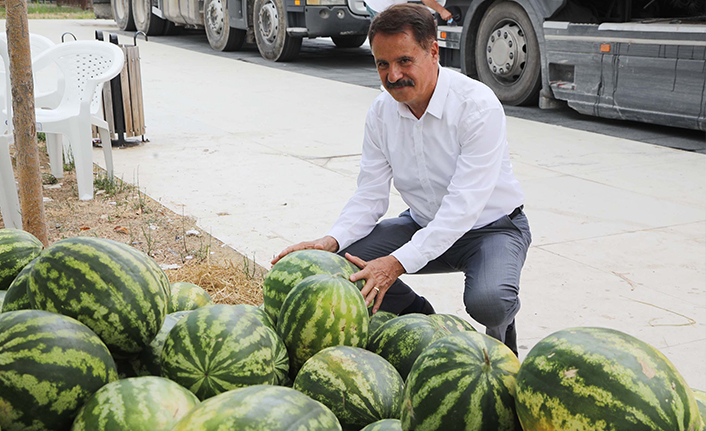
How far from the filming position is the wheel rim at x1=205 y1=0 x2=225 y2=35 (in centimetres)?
1706

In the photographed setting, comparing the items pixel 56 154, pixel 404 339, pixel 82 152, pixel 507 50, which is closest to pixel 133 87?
pixel 56 154

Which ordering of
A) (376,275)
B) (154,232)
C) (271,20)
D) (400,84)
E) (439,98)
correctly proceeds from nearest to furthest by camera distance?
(376,275) → (400,84) → (439,98) → (154,232) → (271,20)

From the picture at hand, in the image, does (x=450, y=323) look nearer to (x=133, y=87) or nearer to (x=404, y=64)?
(x=404, y=64)

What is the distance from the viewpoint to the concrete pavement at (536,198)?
414 cm

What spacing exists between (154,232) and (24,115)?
1634 millimetres

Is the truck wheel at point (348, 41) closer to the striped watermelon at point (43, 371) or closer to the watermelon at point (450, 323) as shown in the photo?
the watermelon at point (450, 323)

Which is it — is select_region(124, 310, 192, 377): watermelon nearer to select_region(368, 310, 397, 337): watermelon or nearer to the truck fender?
select_region(368, 310, 397, 337): watermelon

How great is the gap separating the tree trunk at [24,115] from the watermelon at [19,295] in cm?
232

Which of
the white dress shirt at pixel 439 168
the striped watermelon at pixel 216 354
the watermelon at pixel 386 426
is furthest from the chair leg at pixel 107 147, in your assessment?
the watermelon at pixel 386 426

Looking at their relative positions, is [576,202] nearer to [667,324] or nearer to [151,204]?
[667,324]

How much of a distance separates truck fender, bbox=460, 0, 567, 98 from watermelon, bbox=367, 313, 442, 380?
304 inches

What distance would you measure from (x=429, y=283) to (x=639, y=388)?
10.7 ft

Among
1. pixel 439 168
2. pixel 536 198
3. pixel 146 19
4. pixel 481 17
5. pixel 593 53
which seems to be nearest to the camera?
pixel 439 168

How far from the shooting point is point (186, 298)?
2.41 m
